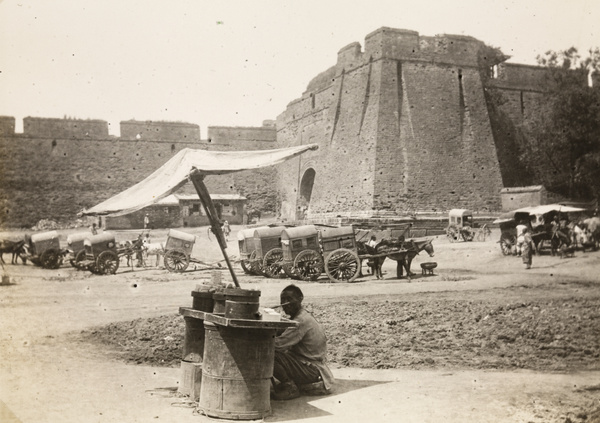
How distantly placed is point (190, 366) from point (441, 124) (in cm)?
1881

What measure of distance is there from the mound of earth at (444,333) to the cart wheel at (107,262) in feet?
23.5

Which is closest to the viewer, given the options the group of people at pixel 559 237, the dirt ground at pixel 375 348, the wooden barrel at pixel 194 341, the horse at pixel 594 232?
the dirt ground at pixel 375 348

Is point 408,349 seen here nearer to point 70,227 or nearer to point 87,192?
point 70,227

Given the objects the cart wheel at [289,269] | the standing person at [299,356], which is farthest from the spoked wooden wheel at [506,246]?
the standing person at [299,356]

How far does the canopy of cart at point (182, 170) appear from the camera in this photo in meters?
5.59

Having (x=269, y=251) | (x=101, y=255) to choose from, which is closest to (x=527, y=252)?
(x=269, y=251)

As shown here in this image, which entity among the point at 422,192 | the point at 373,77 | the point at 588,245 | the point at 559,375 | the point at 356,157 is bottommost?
the point at 559,375

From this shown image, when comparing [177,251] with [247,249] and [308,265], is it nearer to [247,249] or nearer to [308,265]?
[247,249]

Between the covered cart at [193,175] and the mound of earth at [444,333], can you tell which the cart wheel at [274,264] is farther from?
the covered cart at [193,175]

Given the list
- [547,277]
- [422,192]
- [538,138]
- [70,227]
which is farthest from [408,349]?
[70,227]

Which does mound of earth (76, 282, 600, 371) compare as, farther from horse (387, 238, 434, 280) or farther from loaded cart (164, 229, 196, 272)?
loaded cart (164, 229, 196, 272)

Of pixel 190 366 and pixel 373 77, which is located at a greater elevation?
pixel 373 77

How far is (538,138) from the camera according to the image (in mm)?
23438

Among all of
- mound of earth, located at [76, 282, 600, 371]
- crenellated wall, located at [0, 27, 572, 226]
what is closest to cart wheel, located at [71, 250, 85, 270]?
mound of earth, located at [76, 282, 600, 371]
